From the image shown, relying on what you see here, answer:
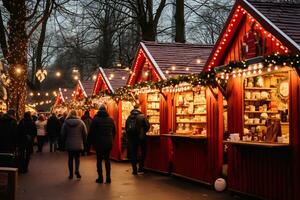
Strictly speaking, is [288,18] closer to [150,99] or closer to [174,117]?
[174,117]

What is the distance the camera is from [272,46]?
1109 cm

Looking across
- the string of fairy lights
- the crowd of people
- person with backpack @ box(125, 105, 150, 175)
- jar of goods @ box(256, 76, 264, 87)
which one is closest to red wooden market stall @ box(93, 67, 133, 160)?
the string of fairy lights

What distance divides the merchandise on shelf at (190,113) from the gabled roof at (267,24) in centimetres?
225

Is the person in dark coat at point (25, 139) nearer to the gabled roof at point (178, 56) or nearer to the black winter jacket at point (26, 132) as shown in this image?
the black winter jacket at point (26, 132)

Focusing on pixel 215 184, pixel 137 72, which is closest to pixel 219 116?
pixel 215 184

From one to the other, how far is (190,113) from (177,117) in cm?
61

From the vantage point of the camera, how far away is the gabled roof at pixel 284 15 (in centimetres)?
1071

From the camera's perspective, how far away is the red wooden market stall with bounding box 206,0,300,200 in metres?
Result: 10.4

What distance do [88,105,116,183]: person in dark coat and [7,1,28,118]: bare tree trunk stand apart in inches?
313

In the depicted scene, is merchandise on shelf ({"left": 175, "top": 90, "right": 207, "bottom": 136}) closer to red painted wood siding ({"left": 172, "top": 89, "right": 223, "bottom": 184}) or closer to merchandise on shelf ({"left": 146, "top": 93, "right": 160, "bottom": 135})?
red painted wood siding ({"left": 172, "top": 89, "right": 223, "bottom": 184})

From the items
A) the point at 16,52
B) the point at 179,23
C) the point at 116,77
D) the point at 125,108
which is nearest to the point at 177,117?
the point at 125,108

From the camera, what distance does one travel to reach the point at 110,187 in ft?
44.0

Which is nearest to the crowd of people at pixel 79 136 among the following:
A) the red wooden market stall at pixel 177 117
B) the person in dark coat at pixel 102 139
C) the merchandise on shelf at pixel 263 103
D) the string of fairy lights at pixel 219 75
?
the person in dark coat at pixel 102 139

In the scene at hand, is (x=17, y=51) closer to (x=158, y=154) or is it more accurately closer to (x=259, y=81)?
(x=158, y=154)
